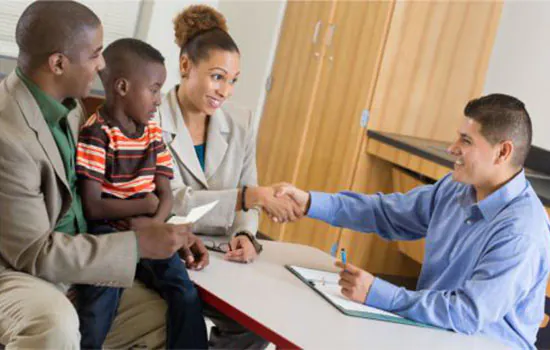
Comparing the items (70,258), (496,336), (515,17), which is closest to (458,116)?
(515,17)

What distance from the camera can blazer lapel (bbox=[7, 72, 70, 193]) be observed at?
6.48 feet

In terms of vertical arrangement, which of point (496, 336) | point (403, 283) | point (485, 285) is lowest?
point (403, 283)

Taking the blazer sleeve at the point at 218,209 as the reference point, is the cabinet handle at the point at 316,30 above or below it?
above

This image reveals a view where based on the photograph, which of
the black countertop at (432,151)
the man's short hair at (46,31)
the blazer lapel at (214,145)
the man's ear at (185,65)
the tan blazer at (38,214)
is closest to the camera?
the tan blazer at (38,214)

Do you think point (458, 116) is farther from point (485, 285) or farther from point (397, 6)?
point (485, 285)

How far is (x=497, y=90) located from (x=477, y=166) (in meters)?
2.23

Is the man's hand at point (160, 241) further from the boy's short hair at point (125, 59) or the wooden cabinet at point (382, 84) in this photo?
the wooden cabinet at point (382, 84)

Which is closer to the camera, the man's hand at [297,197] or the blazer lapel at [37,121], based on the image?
the blazer lapel at [37,121]

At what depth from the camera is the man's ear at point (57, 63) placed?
6.72 feet

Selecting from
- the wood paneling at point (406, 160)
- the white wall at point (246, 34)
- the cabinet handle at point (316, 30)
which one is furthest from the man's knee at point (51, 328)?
the white wall at point (246, 34)

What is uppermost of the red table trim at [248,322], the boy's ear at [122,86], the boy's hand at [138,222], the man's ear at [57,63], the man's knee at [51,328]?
the man's ear at [57,63]

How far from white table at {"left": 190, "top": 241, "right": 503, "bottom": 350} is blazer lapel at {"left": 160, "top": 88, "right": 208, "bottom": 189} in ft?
1.33

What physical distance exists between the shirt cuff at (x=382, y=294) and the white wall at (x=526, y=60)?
2.13 m

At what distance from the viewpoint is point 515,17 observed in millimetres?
4535
